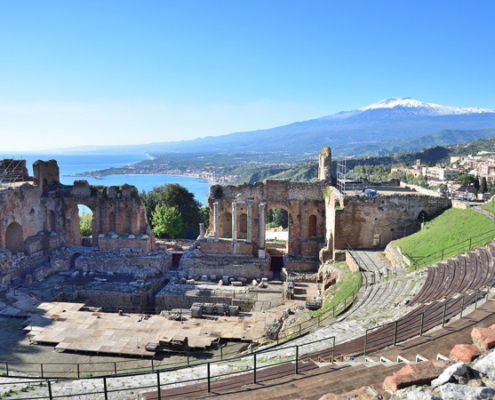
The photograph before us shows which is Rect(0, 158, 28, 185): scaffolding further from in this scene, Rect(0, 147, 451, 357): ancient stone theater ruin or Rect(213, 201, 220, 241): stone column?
Rect(213, 201, 220, 241): stone column

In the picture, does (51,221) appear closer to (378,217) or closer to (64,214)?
(64,214)

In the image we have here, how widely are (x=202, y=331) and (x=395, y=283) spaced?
10.1 meters

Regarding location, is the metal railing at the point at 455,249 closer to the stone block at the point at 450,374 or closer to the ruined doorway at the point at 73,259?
the stone block at the point at 450,374

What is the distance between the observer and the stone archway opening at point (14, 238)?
32.2 metres

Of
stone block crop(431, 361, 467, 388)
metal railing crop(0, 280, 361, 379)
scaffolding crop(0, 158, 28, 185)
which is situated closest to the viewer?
stone block crop(431, 361, 467, 388)

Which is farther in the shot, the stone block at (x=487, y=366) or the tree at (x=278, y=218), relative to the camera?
the tree at (x=278, y=218)

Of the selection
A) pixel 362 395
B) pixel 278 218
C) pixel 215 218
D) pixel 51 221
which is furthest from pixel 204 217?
pixel 362 395

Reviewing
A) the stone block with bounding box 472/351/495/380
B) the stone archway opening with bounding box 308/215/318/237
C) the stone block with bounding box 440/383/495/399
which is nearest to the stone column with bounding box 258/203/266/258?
the stone archway opening with bounding box 308/215/318/237

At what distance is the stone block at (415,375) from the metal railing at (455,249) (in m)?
14.9

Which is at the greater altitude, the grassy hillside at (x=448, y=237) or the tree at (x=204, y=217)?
the grassy hillside at (x=448, y=237)

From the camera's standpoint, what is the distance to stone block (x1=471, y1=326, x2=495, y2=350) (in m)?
8.12

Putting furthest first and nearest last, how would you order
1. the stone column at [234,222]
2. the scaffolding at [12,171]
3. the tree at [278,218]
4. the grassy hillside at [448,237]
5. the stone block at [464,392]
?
the tree at [278,218]
the scaffolding at [12,171]
the stone column at [234,222]
the grassy hillside at [448,237]
the stone block at [464,392]

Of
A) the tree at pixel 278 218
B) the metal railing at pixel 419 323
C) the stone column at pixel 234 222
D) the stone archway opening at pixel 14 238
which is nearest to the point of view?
the metal railing at pixel 419 323

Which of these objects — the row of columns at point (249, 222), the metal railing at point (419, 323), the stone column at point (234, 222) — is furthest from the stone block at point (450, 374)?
the stone column at point (234, 222)
